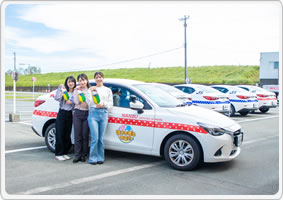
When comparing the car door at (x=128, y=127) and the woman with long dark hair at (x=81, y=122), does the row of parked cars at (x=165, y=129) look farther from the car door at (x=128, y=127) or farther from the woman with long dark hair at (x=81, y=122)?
the woman with long dark hair at (x=81, y=122)

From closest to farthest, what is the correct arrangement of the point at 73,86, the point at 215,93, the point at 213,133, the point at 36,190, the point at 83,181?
the point at 36,190 < the point at 83,181 < the point at 213,133 < the point at 73,86 < the point at 215,93

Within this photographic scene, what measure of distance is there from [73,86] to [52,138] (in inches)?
56.1

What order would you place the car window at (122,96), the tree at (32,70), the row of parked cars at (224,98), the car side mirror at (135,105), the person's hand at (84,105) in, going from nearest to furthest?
the car side mirror at (135,105), the person's hand at (84,105), the car window at (122,96), the row of parked cars at (224,98), the tree at (32,70)

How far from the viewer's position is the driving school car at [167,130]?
5.66m

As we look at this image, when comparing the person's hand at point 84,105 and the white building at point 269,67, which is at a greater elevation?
the white building at point 269,67

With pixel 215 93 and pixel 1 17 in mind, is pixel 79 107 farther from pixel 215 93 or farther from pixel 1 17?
pixel 215 93

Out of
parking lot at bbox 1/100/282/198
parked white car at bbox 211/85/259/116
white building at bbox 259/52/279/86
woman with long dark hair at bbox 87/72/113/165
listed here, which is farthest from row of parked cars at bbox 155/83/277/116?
white building at bbox 259/52/279/86

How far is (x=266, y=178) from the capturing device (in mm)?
5473

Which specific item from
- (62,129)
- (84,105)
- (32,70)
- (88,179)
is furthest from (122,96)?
(32,70)

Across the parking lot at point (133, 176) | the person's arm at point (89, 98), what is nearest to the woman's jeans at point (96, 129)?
the person's arm at point (89, 98)

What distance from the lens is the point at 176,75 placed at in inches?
3073

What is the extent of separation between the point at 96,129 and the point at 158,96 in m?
1.49

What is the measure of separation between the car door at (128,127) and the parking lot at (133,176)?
0.37 metres

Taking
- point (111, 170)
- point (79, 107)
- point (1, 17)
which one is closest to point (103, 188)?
point (111, 170)
